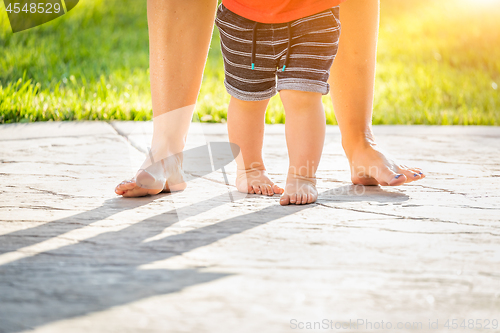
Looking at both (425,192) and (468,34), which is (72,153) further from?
(468,34)

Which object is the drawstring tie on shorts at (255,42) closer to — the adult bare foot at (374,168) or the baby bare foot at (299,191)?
the baby bare foot at (299,191)

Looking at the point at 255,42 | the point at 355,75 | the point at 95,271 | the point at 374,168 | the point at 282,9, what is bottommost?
the point at 95,271

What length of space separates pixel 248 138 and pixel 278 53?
1.14ft

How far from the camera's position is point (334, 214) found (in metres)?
1.90

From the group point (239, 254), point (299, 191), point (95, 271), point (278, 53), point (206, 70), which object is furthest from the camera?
point (206, 70)

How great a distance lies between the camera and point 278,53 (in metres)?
2.21

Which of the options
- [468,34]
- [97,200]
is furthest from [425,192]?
[468,34]

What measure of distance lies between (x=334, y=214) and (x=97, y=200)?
805mm

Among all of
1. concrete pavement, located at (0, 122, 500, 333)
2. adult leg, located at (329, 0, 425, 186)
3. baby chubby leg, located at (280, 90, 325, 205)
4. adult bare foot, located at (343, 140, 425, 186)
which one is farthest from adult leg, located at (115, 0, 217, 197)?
adult bare foot, located at (343, 140, 425, 186)

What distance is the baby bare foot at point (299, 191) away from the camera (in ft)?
6.70

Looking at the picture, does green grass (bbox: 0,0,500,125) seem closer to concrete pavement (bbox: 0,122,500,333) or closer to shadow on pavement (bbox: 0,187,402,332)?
concrete pavement (bbox: 0,122,500,333)

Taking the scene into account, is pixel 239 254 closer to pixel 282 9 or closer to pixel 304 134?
pixel 304 134

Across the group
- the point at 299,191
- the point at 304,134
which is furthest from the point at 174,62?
the point at 299,191

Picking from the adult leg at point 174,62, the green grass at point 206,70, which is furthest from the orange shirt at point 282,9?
the green grass at point 206,70
